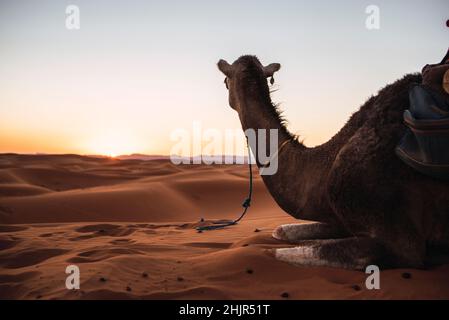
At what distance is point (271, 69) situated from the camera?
209 inches

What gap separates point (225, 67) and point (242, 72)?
32 cm

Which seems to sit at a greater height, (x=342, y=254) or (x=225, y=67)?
(x=225, y=67)

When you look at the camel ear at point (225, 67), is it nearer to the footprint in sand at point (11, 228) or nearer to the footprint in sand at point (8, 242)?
the footprint in sand at point (8, 242)

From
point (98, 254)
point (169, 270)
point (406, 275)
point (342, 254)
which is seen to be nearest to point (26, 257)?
point (98, 254)

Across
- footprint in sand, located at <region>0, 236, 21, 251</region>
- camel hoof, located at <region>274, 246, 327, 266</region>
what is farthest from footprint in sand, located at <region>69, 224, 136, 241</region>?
camel hoof, located at <region>274, 246, 327, 266</region>

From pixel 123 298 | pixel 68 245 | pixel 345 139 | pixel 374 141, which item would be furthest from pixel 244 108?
pixel 68 245

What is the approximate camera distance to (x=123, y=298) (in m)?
3.30

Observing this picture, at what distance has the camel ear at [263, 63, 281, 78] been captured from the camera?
208 inches

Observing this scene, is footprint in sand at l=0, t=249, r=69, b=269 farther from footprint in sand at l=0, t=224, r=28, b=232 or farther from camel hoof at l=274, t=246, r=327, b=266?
camel hoof at l=274, t=246, r=327, b=266

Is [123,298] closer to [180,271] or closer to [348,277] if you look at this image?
[180,271]

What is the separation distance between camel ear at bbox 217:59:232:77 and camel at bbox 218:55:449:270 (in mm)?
1235

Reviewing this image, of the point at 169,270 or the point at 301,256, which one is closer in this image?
the point at 301,256

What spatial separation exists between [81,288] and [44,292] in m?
0.34

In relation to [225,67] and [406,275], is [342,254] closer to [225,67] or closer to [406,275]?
[406,275]
